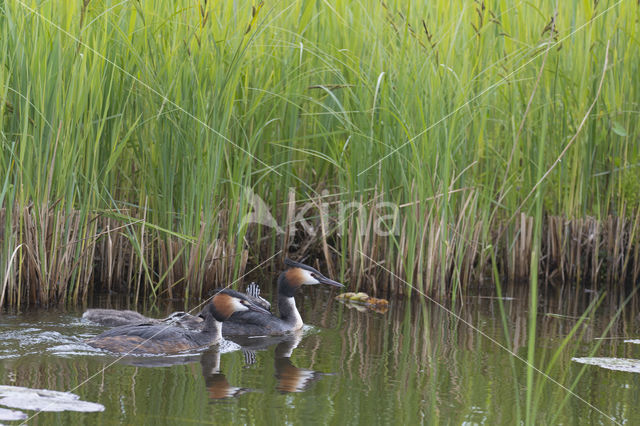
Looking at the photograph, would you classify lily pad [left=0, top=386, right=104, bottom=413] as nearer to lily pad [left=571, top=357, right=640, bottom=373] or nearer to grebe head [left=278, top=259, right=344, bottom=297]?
grebe head [left=278, top=259, right=344, bottom=297]

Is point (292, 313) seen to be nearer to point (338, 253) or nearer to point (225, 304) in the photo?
point (225, 304)

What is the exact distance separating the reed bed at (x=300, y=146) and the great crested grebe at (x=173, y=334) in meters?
0.66

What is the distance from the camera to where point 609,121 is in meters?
8.85

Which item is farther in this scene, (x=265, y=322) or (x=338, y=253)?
(x=338, y=253)

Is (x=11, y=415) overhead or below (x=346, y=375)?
below

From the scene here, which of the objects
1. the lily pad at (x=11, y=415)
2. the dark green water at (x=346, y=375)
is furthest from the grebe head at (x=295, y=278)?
the lily pad at (x=11, y=415)

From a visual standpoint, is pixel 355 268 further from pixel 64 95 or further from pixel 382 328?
pixel 64 95

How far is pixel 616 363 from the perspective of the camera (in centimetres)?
586

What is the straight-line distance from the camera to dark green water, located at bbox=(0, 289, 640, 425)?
4473 millimetres

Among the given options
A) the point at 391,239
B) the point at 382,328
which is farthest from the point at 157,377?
the point at 391,239

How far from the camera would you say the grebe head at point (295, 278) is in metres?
7.38

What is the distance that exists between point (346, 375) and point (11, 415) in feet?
6.34

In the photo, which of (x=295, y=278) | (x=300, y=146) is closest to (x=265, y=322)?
(x=295, y=278)

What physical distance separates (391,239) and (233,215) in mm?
1359
